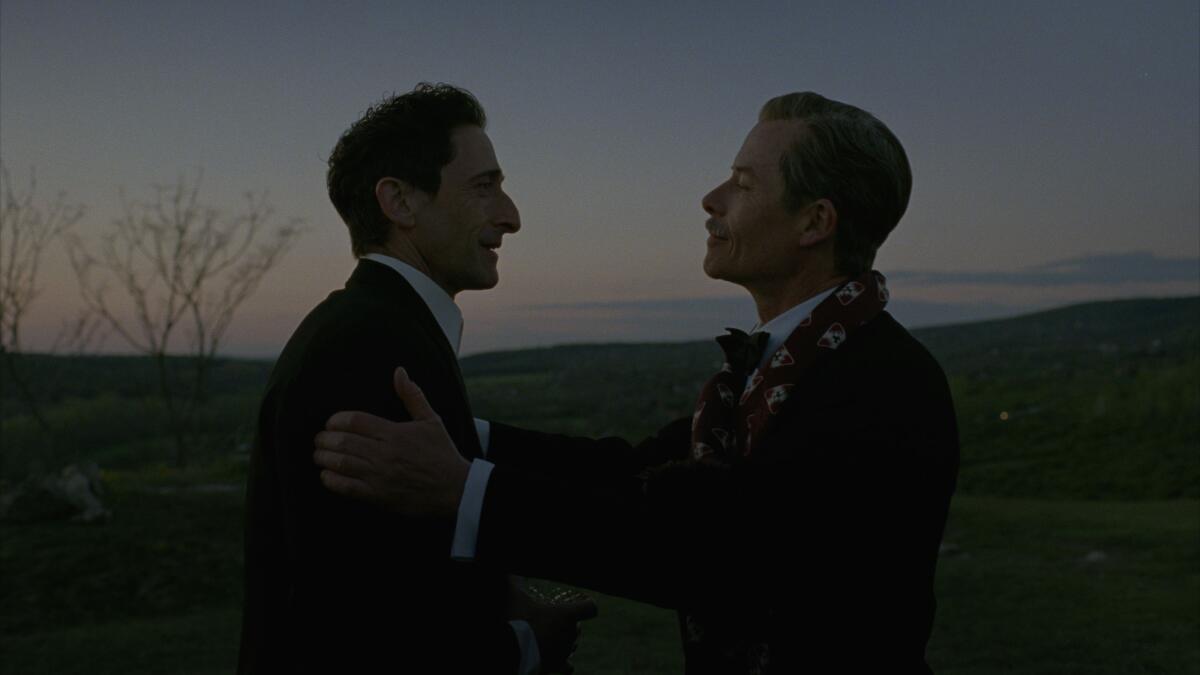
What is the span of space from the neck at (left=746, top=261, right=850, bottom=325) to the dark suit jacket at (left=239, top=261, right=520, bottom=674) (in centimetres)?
96

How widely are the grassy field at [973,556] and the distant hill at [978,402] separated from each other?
0.42 ft

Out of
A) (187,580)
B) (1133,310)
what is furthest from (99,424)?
(1133,310)

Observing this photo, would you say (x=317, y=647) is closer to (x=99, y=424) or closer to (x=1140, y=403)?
(x=1140, y=403)

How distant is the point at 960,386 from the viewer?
44719mm

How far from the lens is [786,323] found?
3076 millimetres

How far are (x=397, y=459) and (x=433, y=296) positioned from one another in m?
0.71

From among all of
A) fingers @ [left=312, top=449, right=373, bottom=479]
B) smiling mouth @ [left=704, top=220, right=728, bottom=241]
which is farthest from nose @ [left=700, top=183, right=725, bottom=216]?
fingers @ [left=312, top=449, right=373, bottom=479]

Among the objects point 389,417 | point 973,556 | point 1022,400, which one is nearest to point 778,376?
point 389,417

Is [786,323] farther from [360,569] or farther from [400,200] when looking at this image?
[360,569]

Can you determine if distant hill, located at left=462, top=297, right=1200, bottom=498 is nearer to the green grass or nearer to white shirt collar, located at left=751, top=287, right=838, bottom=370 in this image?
the green grass

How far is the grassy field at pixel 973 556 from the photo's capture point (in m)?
9.42

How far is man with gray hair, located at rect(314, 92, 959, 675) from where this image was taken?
8.43ft

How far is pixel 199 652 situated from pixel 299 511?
7689 mm

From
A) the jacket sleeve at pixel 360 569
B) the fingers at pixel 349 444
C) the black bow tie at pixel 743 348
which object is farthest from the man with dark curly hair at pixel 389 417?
the black bow tie at pixel 743 348
